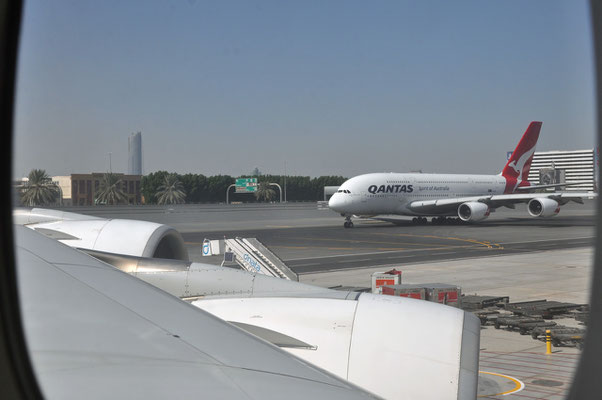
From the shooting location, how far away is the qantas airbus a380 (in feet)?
132

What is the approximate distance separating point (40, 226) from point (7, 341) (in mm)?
6879

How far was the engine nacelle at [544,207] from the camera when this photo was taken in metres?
38.4

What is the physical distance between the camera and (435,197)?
4400cm

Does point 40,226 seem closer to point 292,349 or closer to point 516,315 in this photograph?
point 292,349

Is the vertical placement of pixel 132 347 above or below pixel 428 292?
above

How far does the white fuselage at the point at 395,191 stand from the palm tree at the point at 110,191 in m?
33.2

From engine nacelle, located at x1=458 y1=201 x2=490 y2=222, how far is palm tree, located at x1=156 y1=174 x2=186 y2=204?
109 ft

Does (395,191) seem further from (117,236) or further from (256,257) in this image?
(117,236)

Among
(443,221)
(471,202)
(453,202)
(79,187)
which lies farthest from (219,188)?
(443,221)

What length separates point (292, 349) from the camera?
434 cm

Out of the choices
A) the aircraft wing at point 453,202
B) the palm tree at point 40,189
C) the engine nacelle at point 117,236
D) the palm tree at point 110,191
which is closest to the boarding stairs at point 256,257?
the engine nacelle at point 117,236

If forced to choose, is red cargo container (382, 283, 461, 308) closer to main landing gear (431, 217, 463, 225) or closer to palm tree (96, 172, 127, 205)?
palm tree (96, 172, 127, 205)

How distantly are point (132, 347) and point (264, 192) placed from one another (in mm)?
11721

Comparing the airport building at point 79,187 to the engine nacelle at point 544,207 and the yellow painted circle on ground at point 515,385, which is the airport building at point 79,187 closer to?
the yellow painted circle on ground at point 515,385
